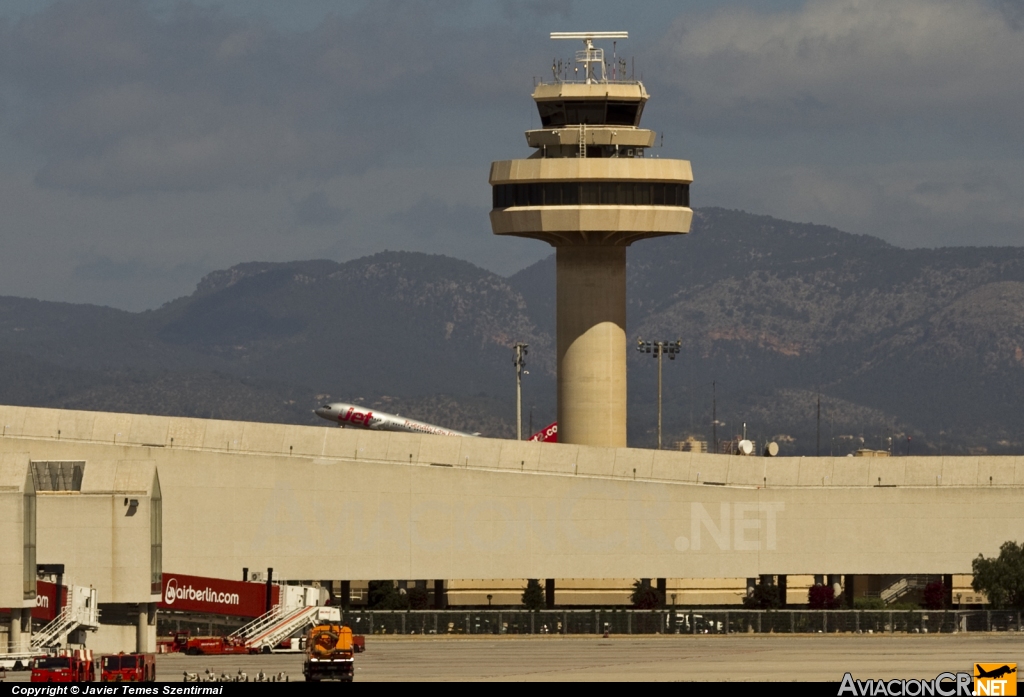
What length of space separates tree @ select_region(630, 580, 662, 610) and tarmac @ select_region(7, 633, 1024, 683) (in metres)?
14.2

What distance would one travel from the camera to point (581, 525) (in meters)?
130

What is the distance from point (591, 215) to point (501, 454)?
668 inches

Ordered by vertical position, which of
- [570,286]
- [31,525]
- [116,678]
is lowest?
[116,678]

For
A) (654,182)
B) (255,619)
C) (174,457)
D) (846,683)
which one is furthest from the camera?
(654,182)

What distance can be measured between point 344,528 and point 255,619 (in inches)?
697

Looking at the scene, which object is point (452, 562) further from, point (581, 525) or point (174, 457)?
point (174, 457)

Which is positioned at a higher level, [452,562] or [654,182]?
[654,182]

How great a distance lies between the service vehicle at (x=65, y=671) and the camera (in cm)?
7831

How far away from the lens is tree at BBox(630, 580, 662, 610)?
129 metres

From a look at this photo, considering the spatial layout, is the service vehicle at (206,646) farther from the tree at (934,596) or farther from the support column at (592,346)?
the tree at (934,596)

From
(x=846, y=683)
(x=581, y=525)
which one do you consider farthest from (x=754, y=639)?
(x=846, y=683)

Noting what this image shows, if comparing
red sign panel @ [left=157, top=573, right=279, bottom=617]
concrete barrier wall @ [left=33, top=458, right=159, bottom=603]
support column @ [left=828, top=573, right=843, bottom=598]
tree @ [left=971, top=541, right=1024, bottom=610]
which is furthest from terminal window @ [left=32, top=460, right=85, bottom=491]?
tree @ [left=971, top=541, right=1024, bottom=610]

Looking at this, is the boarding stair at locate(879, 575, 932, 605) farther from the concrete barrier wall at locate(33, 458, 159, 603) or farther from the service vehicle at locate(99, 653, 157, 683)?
the service vehicle at locate(99, 653, 157, 683)

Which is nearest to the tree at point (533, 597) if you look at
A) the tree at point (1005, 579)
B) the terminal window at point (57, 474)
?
the tree at point (1005, 579)
